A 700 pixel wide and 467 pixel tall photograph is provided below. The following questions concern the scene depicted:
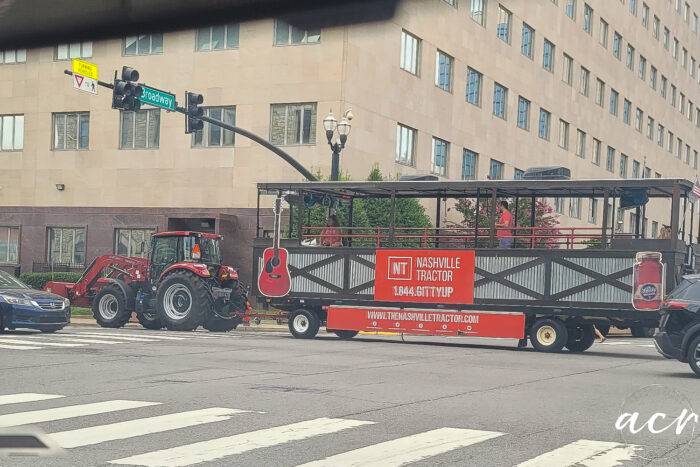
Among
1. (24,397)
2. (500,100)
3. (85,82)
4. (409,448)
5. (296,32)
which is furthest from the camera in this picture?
(500,100)

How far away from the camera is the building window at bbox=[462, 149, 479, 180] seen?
145 feet

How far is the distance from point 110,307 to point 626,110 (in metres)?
47.8

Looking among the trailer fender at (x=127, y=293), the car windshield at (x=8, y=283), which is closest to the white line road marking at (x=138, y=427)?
the car windshield at (x=8, y=283)

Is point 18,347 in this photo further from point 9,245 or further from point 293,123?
point 9,245

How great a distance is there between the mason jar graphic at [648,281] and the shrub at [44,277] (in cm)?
2416

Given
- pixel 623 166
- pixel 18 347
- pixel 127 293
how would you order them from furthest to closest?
pixel 623 166 → pixel 127 293 → pixel 18 347

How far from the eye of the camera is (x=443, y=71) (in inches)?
1569

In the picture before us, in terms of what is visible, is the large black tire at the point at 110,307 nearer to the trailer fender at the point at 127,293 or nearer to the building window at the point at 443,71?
the trailer fender at the point at 127,293

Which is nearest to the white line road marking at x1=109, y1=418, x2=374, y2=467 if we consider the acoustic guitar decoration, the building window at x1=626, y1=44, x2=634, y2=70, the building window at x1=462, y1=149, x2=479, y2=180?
the acoustic guitar decoration

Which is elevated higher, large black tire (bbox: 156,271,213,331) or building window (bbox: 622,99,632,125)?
building window (bbox: 622,99,632,125)

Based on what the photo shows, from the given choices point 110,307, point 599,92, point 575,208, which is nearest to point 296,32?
point 110,307

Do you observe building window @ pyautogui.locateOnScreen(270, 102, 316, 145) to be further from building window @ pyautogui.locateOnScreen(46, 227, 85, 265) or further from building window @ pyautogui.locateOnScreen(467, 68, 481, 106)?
building window @ pyautogui.locateOnScreen(46, 227, 85, 265)

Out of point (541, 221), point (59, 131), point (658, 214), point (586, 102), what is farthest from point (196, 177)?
point (658, 214)

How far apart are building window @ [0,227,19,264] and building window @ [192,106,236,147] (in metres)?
9.47
